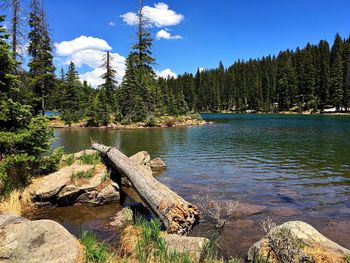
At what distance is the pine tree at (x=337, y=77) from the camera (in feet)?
292

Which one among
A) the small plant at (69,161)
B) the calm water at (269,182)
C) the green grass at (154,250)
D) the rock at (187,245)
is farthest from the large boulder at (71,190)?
the rock at (187,245)

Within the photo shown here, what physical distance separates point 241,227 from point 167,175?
26.7ft

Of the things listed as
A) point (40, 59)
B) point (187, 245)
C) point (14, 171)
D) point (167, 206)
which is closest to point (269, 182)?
point (167, 206)

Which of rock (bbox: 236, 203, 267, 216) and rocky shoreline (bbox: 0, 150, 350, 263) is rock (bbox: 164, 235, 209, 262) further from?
rock (bbox: 236, 203, 267, 216)

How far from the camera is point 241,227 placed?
8.84m

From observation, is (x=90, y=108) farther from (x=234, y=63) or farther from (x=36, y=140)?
(x=234, y=63)

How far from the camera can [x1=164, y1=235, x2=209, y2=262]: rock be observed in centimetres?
587

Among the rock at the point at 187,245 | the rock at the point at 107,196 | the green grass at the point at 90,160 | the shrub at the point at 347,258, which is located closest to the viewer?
the shrub at the point at 347,258

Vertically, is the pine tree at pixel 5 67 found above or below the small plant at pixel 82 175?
above

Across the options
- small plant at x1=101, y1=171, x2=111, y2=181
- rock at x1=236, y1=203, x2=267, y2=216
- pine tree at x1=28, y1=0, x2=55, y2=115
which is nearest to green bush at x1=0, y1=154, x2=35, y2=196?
small plant at x1=101, y1=171, x2=111, y2=181

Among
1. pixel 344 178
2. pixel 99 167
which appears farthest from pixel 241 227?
pixel 344 178

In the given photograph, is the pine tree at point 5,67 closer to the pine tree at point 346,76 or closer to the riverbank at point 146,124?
the riverbank at point 146,124

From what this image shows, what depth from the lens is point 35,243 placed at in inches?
227

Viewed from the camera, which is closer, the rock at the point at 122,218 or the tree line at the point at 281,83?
the rock at the point at 122,218
